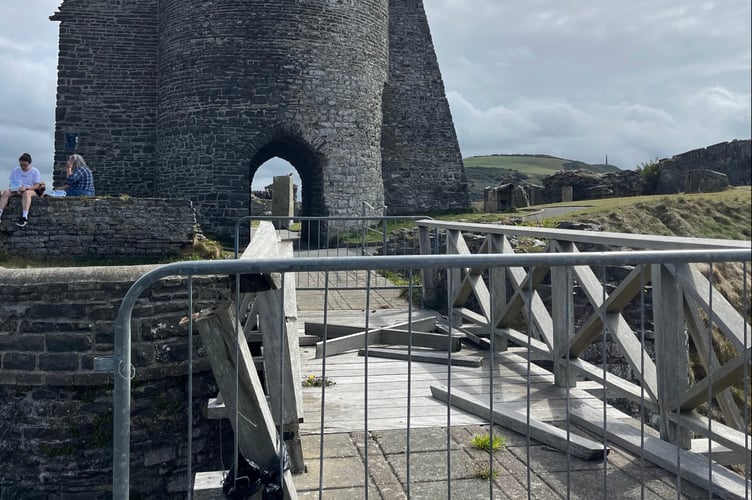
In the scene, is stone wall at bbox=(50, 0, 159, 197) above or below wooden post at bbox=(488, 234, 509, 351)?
above

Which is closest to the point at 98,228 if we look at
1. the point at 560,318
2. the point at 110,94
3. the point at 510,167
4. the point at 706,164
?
the point at 110,94

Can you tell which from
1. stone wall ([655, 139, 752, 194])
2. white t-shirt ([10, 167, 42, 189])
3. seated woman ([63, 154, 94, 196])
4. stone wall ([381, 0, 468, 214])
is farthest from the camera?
stone wall ([381, 0, 468, 214])

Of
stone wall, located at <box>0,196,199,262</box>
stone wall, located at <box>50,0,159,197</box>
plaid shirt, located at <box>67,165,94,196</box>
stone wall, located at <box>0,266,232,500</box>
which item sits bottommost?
stone wall, located at <box>0,266,232,500</box>

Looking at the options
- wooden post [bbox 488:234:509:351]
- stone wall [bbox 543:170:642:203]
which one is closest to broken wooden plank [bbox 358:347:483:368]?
wooden post [bbox 488:234:509:351]

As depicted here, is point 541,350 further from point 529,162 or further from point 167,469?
point 529,162

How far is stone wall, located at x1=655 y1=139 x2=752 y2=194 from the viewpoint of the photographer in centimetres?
1994

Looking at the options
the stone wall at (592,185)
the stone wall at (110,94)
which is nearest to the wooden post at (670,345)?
the stone wall at (110,94)

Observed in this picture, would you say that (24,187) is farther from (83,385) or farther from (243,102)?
(83,385)

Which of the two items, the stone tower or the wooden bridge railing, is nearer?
the wooden bridge railing

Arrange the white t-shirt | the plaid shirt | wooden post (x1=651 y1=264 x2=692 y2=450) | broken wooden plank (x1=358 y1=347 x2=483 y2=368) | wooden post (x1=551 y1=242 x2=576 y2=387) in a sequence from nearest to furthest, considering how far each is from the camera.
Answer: wooden post (x1=651 y1=264 x2=692 y2=450), wooden post (x1=551 y1=242 x2=576 y2=387), broken wooden plank (x1=358 y1=347 x2=483 y2=368), the white t-shirt, the plaid shirt

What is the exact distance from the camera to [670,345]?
3.44m

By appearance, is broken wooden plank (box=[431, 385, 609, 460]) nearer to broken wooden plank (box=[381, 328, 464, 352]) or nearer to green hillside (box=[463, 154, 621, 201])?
broken wooden plank (box=[381, 328, 464, 352])

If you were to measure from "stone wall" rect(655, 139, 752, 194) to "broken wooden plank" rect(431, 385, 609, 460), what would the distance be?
17.9 m

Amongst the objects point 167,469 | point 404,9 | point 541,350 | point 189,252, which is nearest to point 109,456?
point 167,469
